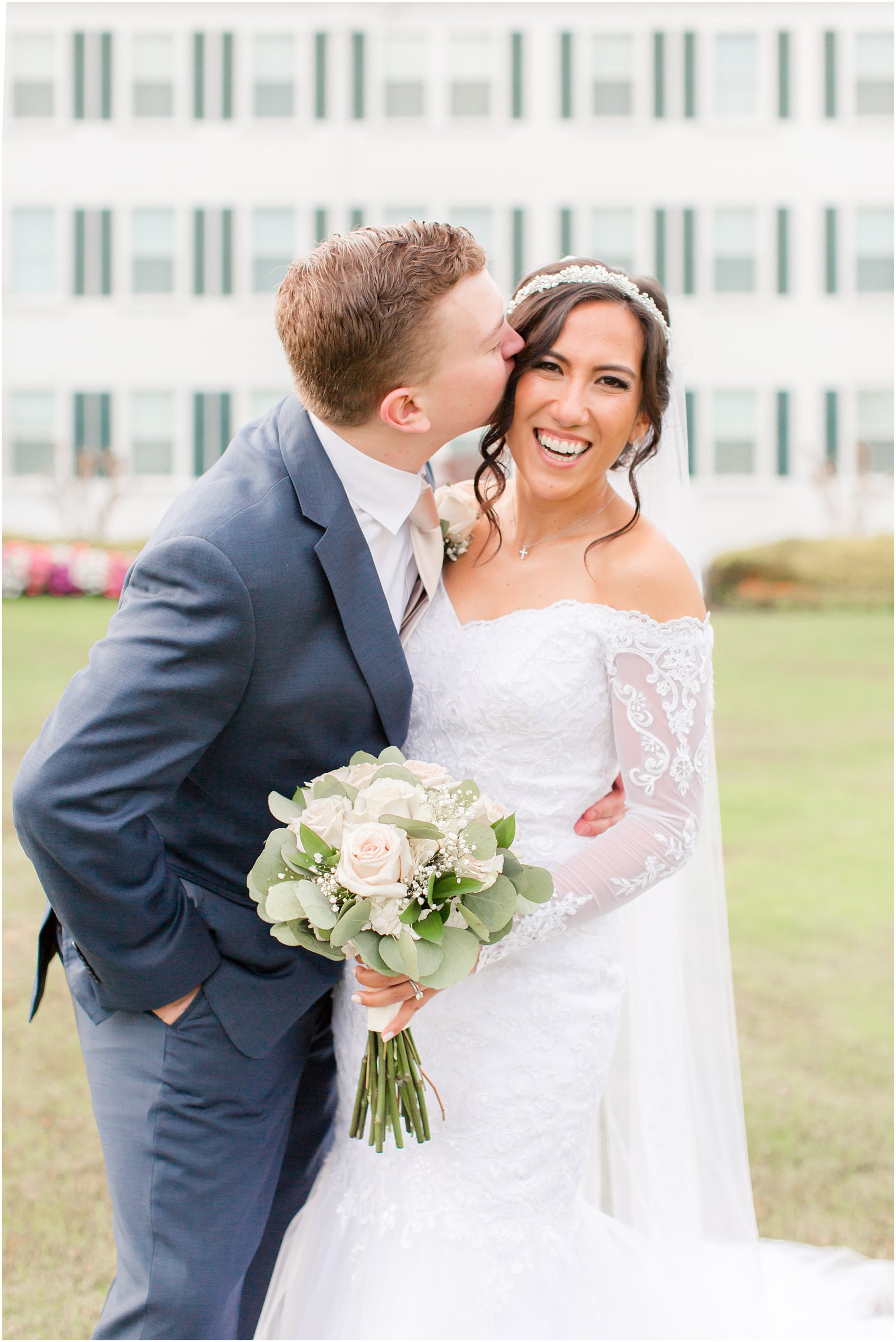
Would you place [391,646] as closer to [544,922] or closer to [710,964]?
[544,922]

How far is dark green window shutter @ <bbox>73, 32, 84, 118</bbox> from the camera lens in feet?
69.9

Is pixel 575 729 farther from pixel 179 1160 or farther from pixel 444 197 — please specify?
pixel 444 197

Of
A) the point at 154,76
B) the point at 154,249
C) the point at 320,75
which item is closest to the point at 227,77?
the point at 154,76

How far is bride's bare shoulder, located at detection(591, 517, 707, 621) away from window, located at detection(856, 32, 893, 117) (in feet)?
73.9

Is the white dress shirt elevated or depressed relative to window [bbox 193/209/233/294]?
depressed

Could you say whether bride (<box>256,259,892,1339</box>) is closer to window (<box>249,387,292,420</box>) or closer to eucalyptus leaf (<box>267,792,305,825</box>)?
eucalyptus leaf (<box>267,792,305,825</box>)

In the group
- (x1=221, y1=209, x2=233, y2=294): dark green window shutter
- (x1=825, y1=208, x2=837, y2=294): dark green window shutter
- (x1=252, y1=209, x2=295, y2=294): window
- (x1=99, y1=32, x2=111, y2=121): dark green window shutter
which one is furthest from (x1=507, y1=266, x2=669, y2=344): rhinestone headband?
(x1=99, y1=32, x2=111, y2=121): dark green window shutter

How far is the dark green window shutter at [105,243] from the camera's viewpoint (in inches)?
835

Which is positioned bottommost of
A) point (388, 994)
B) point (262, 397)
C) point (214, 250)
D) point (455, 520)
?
point (388, 994)

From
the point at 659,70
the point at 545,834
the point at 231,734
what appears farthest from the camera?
the point at 659,70

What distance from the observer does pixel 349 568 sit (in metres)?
2.24

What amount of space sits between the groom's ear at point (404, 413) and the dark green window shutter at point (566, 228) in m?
20.1

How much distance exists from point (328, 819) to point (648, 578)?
3.17 ft

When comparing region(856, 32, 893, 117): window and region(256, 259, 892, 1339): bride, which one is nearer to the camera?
region(256, 259, 892, 1339): bride
